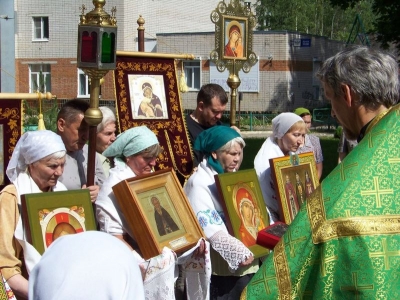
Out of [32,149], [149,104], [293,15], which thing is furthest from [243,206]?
[293,15]

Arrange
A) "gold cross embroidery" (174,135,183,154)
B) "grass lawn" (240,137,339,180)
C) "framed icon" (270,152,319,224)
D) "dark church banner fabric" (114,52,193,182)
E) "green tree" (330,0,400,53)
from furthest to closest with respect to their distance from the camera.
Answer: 1. "green tree" (330,0,400,53)
2. "grass lawn" (240,137,339,180)
3. "gold cross embroidery" (174,135,183,154)
4. "dark church banner fabric" (114,52,193,182)
5. "framed icon" (270,152,319,224)

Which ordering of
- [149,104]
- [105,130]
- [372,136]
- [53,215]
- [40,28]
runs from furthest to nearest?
[40,28] → [149,104] → [105,130] → [53,215] → [372,136]

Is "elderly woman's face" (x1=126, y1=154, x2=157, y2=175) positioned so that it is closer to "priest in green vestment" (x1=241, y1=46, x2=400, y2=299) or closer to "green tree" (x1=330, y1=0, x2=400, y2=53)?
"priest in green vestment" (x1=241, y1=46, x2=400, y2=299)

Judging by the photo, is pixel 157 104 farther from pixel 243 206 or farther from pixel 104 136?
pixel 243 206

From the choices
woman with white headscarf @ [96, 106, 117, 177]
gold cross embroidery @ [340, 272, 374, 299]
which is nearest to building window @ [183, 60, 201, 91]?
woman with white headscarf @ [96, 106, 117, 177]

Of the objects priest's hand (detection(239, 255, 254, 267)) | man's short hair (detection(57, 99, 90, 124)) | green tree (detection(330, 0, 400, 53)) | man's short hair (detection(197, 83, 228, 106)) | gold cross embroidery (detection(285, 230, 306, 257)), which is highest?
green tree (detection(330, 0, 400, 53))

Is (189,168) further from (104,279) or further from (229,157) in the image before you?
(104,279)

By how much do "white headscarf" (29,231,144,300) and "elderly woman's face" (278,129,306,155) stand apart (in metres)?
3.57

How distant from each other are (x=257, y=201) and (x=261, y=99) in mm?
27918

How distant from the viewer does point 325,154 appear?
17375 mm

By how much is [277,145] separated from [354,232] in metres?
3.21

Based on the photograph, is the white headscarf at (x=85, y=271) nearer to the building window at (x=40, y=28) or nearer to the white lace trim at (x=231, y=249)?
the white lace trim at (x=231, y=249)

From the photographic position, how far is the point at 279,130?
17.8ft

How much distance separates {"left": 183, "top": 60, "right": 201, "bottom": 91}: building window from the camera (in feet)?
106
